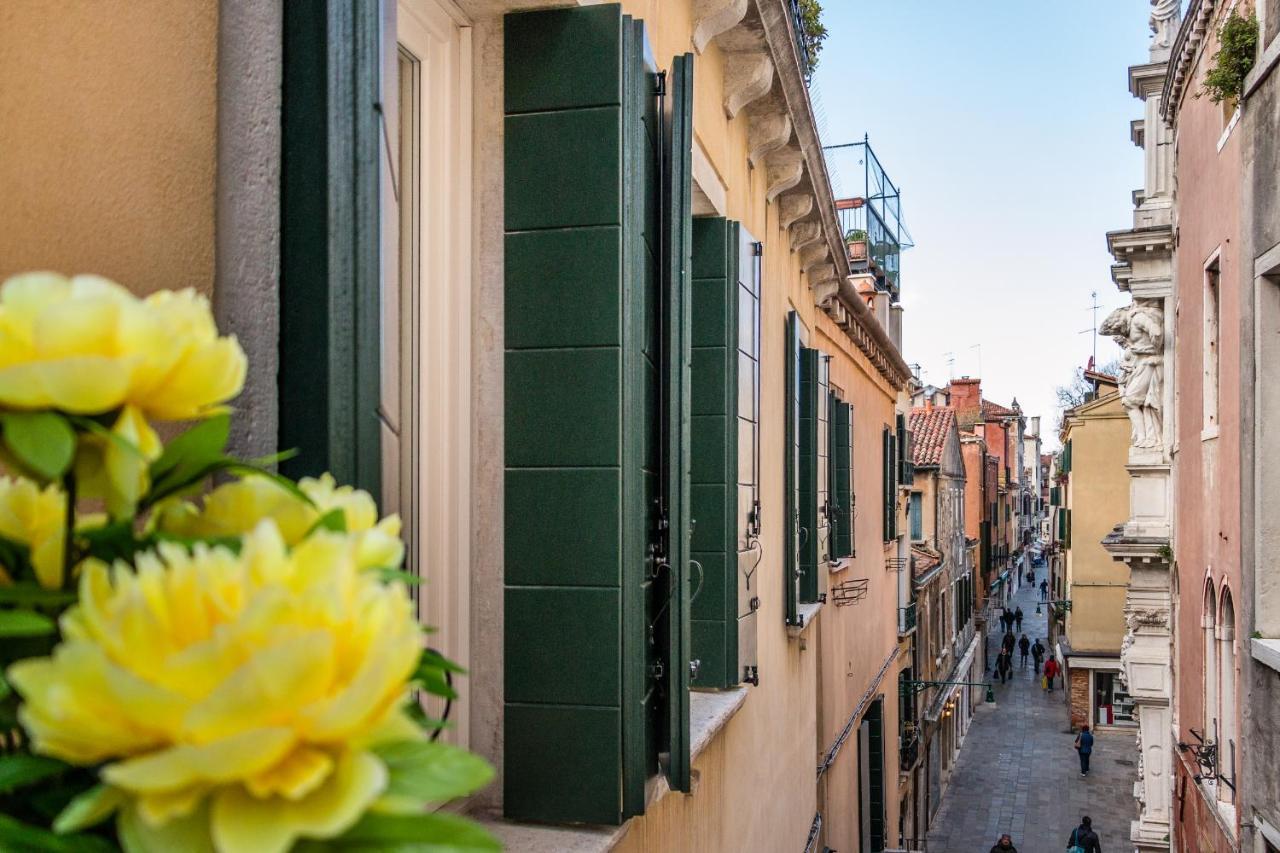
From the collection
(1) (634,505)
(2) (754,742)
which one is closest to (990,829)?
(2) (754,742)

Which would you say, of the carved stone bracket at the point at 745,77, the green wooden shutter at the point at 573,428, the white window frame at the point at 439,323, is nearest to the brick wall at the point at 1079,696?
the carved stone bracket at the point at 745,77

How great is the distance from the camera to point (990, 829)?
22.1 m

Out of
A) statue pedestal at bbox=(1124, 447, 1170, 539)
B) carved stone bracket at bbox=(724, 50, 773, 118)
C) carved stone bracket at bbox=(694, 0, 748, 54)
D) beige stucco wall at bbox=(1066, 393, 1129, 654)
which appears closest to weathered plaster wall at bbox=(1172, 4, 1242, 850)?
statue pedestal at bbox=(1124, 447, 1170, 539)

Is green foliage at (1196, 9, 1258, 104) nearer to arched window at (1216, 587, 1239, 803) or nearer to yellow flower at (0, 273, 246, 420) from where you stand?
arched window at (1216, 587, 1239, 803)

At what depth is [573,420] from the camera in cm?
291

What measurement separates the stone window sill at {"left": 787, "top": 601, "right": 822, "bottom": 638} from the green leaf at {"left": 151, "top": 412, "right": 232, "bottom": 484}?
6.34 meters

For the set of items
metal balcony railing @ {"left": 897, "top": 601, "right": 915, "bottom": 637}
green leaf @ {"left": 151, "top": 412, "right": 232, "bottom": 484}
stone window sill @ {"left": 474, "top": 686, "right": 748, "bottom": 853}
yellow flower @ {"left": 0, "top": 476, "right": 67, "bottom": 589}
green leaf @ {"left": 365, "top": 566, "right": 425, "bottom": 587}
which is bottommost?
metal balcony railing @ {"left": 897, "top": 601, "right": 915, "bottom": 637}

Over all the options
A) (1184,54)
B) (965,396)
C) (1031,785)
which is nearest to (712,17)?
(1184,54)

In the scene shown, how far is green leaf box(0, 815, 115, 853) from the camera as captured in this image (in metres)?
0.72

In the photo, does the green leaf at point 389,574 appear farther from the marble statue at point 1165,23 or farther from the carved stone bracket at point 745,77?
the marble statue at point 1165,23

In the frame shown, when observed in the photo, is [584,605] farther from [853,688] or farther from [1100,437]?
[1100,437]

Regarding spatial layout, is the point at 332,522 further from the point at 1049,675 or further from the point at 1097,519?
the point at 1049,675

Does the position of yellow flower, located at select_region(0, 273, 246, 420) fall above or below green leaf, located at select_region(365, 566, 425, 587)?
above

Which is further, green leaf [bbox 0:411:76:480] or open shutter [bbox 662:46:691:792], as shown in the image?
open shutter [bbox 662:46:691:792]
